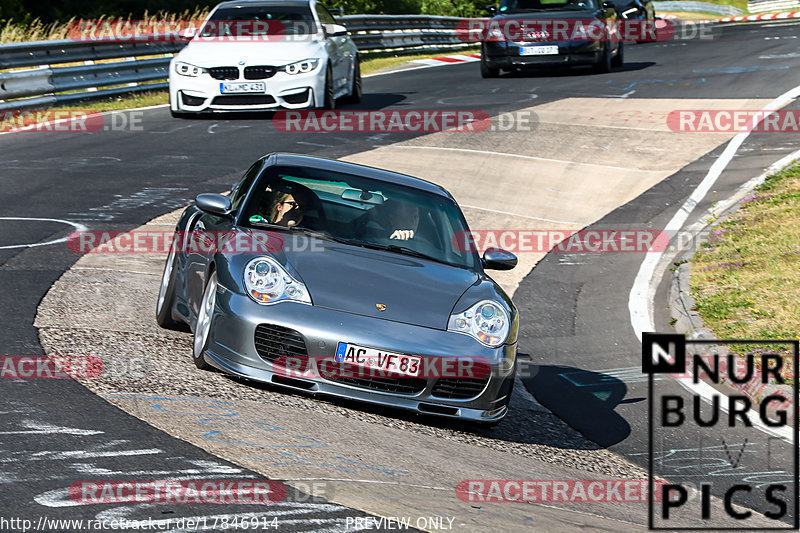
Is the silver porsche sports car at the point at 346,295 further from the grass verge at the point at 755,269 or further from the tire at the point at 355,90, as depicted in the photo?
the tire at the point at 355,90

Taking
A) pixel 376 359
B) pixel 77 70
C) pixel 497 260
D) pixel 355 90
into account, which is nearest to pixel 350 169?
pixel 497 260

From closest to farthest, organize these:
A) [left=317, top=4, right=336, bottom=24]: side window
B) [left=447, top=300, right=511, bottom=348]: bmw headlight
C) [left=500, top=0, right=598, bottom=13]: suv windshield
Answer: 1. [left=447, top=300, right=511, bottom=348]: bmw headlight
2. [left=317, top=4, right=336, bottom=24]: side window
3. [left=500, top=0, right=598, bottom=13]: suv windshield

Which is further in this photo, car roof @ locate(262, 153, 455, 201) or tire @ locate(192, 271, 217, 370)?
car roof @ locate(262, 153, 455, 201)

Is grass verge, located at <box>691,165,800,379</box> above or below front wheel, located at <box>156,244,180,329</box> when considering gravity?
below

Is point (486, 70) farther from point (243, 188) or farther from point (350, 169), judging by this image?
point (243, 188)

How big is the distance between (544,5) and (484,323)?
18107mm

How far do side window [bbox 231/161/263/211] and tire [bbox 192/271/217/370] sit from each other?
830 mm

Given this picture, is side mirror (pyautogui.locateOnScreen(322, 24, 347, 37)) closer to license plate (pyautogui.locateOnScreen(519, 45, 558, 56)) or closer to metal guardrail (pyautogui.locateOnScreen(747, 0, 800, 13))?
license plate (pyautogui.locateOnScreen(519, 45, 558, 56))

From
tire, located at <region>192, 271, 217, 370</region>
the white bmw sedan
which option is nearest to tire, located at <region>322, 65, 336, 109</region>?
the white bmw sedan

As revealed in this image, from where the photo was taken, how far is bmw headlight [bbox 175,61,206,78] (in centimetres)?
1662

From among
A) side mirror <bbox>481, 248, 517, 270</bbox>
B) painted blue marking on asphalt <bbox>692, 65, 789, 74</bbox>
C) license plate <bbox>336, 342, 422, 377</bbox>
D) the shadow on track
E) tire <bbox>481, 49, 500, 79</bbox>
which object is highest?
side mirror <bbox>481, 248, 517, 270</bbox>

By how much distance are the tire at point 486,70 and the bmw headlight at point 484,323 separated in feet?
58.4

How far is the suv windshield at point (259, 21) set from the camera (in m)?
17.6

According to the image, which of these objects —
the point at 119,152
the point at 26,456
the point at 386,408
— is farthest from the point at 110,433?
the point at 119,152
